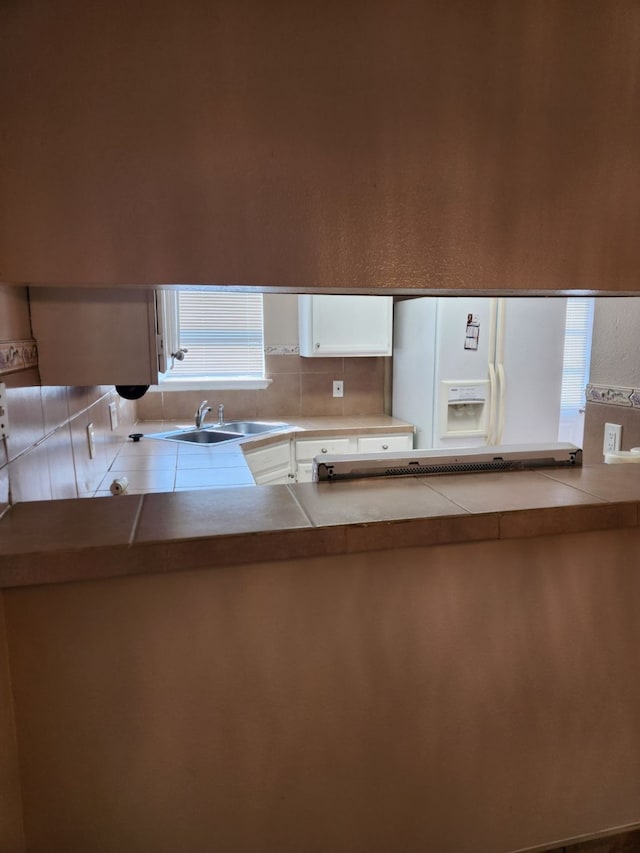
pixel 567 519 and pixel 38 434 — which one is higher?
pixel 38 434

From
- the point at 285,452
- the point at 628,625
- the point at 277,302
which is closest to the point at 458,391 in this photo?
the point at 285,452

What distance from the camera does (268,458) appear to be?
9.72ft

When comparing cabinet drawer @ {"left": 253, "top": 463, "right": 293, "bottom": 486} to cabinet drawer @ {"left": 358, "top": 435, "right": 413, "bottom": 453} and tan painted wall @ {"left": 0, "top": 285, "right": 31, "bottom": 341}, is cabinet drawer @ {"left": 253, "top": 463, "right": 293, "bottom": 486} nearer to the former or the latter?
cabinet drawer @ {"left": 358, "top": 435, "right": 413, "bottom": 453}

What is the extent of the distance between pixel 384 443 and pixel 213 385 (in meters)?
1.19

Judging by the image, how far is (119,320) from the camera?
1.31 meters

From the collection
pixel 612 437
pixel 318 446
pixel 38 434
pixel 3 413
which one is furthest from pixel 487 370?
pixel 3 413

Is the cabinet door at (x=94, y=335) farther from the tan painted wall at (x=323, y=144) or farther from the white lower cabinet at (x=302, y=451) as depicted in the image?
the white lower cabinet at (x=302, y=451)

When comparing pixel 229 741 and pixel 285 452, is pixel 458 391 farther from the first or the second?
pixel 229 741

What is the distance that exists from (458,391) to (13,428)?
2.56m

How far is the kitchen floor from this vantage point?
1890 millimetres

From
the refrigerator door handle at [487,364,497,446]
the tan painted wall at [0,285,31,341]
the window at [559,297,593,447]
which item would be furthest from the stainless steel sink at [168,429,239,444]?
the window at [559,297,593,447]

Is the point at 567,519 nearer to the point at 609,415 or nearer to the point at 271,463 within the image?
the point at 609,415

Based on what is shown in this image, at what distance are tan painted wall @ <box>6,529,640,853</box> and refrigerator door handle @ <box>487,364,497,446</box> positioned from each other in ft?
6.72

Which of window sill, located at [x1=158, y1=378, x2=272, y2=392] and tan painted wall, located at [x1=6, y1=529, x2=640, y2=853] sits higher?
window sill, located at [x1=158, y1=378, x2=272, y2=392]
